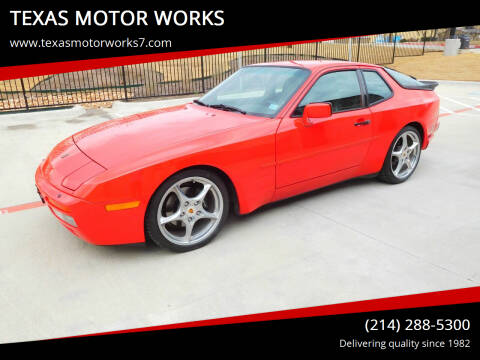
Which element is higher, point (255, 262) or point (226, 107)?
point (226, 107)

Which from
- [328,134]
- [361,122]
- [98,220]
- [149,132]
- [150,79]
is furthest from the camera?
[150,79]

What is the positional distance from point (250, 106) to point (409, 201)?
2031 mm

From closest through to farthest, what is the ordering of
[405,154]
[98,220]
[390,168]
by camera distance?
[98,220], [390,168], [405,154]

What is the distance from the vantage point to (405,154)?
5062 millimetres

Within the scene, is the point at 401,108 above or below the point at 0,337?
above

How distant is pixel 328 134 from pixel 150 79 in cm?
1398

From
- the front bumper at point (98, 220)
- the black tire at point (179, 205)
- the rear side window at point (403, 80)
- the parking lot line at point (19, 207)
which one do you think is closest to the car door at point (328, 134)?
the black tire at point (179, 205)

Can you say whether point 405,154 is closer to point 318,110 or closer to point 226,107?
point 318,110

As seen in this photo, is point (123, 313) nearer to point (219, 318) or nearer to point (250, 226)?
point (219, 318)

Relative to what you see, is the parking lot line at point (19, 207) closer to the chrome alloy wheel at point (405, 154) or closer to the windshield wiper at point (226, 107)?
the windshield wiper at point (226, 107)

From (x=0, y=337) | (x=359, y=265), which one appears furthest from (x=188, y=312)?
(x=359, y=265)

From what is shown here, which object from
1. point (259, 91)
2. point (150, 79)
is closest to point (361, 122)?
point (259, 91)

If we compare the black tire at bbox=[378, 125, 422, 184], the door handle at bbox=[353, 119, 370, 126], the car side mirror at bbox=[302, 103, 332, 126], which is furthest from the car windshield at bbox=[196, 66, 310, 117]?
the black tire at bbox=[378, 125, 422, 184]

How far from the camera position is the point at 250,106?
412 cm
